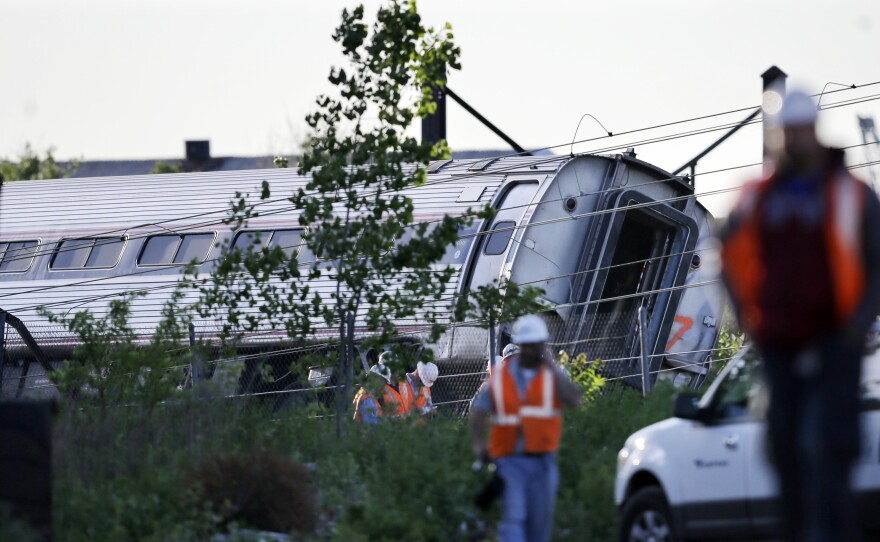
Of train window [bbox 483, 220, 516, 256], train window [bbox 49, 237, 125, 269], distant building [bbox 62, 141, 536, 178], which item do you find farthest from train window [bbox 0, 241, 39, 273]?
distant building [bbox 62, 141, 536, 178]

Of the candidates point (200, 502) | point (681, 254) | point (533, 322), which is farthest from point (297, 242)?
point (533, 322)

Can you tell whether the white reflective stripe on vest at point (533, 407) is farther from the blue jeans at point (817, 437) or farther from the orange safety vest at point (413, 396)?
the orange safety vest at point (413, 396)

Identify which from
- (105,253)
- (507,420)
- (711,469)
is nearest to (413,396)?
(105,253)

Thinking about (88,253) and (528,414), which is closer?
(528,414)

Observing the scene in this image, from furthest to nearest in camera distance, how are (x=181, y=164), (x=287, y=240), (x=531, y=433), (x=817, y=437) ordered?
(x=181, y=164) → (x=287, y=240) → (x=531, y=433) → (x=817, y=437)

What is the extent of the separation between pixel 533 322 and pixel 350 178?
5840 mm

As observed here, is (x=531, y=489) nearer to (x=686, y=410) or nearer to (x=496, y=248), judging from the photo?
(x=686, y=410)

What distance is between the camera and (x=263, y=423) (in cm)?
1427

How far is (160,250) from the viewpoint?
2225 centimetres

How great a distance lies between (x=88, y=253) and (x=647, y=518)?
15.2 meters

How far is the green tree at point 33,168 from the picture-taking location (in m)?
77.1

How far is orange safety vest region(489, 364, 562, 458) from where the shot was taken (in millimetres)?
9070

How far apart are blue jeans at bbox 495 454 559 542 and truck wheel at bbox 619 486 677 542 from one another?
1.99 feet

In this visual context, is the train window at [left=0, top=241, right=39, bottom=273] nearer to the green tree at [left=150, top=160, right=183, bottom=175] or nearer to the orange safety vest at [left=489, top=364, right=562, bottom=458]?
the orange safety vest at [left=489, top=364, right=562, bottom=458]
